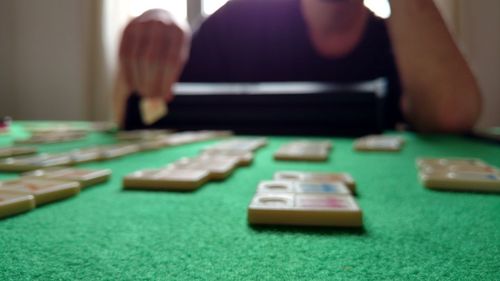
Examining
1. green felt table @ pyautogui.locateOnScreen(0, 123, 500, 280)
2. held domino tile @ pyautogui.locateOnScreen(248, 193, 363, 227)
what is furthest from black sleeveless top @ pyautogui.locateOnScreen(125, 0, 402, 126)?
held domino tile @ pyautogui.locateOnScreen(248, 193, 363, 227)

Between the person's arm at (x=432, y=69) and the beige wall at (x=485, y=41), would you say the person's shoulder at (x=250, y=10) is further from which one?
the person's arm at (x=432, y=69)

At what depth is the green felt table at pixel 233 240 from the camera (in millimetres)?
333

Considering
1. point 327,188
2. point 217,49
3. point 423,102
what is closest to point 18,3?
point 217,49

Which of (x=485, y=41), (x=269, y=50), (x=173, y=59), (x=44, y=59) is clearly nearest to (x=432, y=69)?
(x=173, y=59)

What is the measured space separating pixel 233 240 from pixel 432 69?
1418 millimetres

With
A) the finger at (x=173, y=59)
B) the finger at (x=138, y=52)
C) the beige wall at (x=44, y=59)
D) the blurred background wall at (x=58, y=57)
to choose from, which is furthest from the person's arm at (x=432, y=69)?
the beige wall at (x=44, y=59)

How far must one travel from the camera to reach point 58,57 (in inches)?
153

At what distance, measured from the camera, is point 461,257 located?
36 centimetres

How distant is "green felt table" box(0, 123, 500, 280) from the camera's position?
0.33 meters

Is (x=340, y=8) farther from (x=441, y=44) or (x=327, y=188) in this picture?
(x=327, y=188)

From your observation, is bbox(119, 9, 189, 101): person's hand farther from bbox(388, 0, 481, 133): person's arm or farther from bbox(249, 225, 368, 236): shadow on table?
bbox(249, 225, 368, 236): shadow on table

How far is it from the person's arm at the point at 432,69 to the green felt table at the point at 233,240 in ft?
3.31

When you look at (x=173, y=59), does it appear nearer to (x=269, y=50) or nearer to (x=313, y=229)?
(x=313, y=229)

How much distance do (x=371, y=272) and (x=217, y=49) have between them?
287cm
